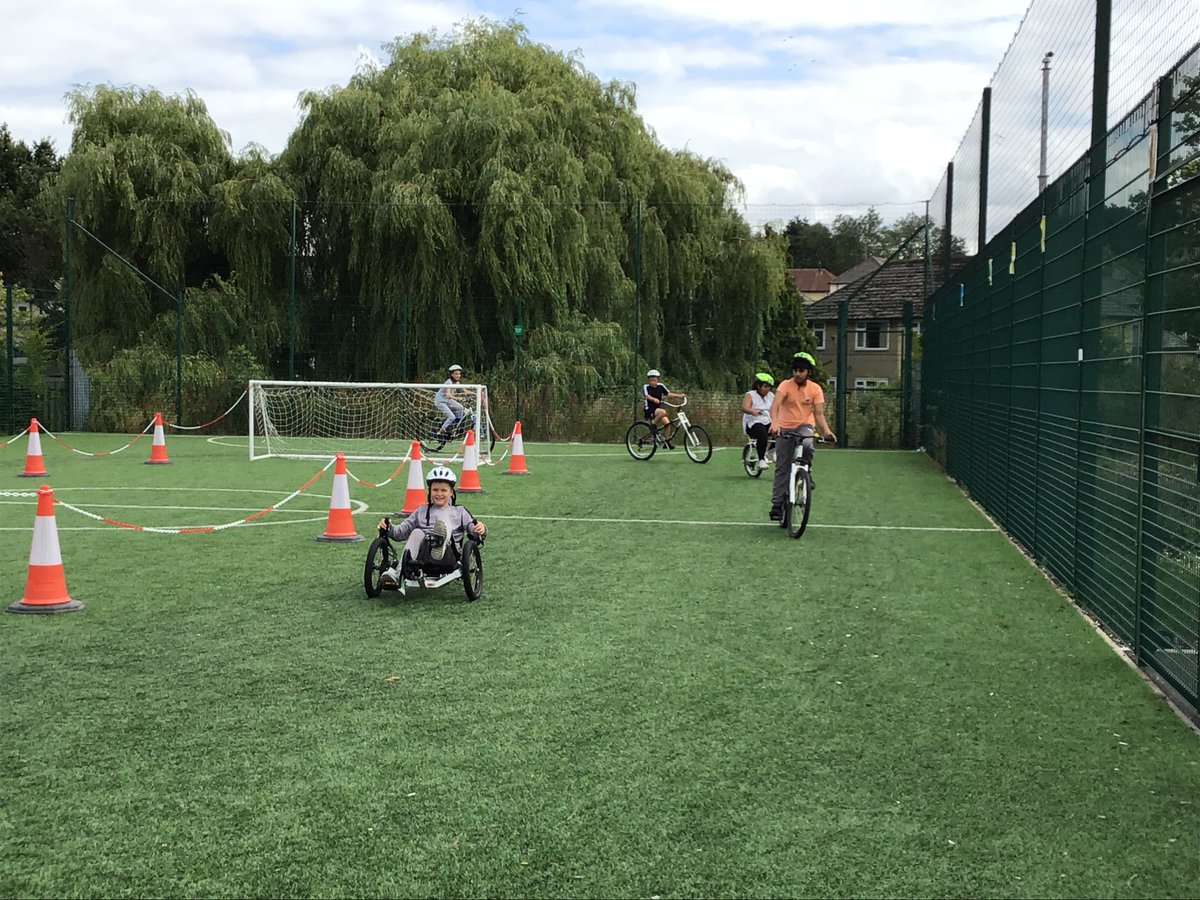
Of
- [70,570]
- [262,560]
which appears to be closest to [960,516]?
[262,560]

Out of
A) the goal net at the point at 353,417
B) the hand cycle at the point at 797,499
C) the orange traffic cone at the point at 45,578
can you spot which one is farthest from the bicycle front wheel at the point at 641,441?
the orange traffic cone at the point at 45,578

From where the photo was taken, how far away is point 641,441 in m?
20.7

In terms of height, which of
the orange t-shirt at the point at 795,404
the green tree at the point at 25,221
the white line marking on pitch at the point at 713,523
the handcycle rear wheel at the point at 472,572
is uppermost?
the green tree at the point at 25,221

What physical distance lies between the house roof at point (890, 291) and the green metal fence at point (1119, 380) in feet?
42.1

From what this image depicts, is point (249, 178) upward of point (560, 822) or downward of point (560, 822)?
upward

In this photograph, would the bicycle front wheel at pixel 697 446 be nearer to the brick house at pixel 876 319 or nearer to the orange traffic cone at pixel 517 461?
the orange traffic cone at pixel 517 461

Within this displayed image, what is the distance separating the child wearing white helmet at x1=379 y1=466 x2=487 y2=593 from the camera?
26.3 feet

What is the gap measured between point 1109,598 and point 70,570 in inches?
264

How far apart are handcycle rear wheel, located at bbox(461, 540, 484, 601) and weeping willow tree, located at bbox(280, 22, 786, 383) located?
1974cm

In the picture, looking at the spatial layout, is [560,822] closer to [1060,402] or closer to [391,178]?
[1060,402]

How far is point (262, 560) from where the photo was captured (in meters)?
9.61

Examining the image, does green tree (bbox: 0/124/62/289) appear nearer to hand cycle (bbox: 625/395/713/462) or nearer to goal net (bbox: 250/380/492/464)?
goal net (bbox: 250/380/492/464)

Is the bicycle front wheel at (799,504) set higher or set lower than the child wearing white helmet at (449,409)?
lower

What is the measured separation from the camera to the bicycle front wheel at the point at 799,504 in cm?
1120
